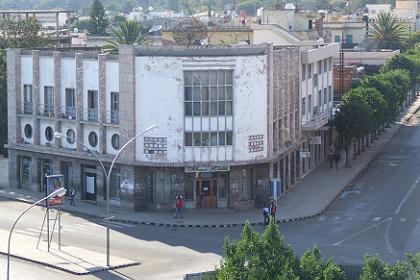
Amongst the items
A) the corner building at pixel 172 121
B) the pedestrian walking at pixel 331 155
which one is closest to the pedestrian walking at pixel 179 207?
the corner building at pixel 172 121

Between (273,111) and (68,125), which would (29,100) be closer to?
(68,125)

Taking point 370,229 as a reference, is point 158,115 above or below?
above

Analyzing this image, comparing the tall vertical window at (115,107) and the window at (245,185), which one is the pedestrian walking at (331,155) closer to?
the window at (245,185)

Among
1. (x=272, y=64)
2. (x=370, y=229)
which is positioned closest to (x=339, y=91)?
(x=272, y=64)

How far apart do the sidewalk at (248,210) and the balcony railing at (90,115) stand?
16.5ft

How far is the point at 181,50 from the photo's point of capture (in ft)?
208

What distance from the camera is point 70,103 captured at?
69.6 metres

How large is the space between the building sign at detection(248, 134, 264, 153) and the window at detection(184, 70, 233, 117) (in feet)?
7.96

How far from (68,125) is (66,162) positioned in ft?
7.46

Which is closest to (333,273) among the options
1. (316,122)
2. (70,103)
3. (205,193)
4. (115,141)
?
(205,193)

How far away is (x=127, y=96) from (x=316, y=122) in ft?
58.6

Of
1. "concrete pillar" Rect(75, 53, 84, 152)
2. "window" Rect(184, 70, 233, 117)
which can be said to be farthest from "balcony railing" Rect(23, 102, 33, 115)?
"window" Rect(184, 70, 233, 117)

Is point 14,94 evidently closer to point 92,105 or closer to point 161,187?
point 92,105

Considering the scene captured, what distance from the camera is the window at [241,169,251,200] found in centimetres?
6612
